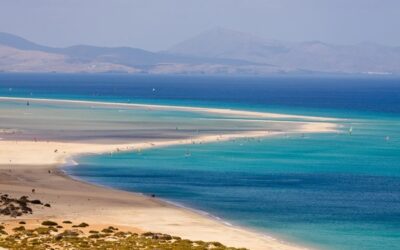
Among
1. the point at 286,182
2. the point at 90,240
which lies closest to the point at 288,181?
the point at 286,182

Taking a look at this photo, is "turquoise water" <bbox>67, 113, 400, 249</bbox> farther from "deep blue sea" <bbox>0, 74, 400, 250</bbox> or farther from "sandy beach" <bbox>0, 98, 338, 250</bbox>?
"sandy beach" <bbox>0, 98, 338, 250</bbox>

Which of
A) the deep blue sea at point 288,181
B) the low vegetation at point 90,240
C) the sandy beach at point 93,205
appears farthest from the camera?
the deep blue sea at point 288,181

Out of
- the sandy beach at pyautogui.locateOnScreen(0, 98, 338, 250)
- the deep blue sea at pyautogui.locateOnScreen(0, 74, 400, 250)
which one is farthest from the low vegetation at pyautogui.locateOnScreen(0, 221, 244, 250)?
the deep blue sea at pyautogui.locateOnScreen(0, 74, 400, 250)

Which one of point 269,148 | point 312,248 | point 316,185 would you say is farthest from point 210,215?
point 269,148

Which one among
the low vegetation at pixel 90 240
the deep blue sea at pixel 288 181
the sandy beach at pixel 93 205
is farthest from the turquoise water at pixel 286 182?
the low vegetation at pixel 90 240

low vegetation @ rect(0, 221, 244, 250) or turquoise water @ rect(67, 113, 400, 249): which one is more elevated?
turquoise water @ rect(67, 113, 400, 249)

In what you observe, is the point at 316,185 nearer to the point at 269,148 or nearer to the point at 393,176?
the point at 393,176

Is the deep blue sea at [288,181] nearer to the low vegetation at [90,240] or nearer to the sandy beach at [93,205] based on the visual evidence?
the sandy beach at [93,205]

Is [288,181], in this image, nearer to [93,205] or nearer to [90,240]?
[93,205]

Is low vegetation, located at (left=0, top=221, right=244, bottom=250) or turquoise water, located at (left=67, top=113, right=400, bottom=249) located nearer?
low vegetation, located at (left=0, top=221, right=244, bottom=250)
